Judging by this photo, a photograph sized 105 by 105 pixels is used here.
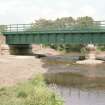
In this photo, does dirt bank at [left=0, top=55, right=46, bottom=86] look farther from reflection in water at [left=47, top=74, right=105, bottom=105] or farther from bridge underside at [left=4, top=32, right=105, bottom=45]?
bridge underside at [left=4, top=32, right=105, bottom=45]

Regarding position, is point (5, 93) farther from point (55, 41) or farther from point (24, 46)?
point (24, 46)

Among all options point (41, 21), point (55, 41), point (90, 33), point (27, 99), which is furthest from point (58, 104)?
point (41, 21)

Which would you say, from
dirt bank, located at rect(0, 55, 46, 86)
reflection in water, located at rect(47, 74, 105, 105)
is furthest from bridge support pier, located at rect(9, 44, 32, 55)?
reflection in water, located at rect(47, 74, 105, 105)

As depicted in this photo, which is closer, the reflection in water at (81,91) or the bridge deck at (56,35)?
the reflection in water at (81,91)

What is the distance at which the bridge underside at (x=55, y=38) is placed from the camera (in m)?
65.8

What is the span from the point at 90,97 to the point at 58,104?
745cm

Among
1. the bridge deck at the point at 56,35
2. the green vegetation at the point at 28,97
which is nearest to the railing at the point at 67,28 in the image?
the bridge deck at the point at 56,35

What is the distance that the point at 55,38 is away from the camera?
234 ft

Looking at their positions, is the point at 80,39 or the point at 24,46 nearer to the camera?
the point at 80,39

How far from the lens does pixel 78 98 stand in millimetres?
26984

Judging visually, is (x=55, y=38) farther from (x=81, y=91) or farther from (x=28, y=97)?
(x=28, y=97)

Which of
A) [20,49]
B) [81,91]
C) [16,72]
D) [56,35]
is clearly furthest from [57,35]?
[81,91]

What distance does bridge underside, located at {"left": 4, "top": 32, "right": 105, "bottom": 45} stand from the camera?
65.8 m

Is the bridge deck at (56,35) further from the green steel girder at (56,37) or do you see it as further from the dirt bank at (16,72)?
the dirt bank at (16,72)
